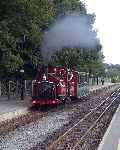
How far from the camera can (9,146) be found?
16.5 m

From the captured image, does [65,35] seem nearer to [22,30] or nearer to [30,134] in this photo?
[22,30]

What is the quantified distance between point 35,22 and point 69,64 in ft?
49.2

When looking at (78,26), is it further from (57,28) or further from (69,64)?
(69,64)

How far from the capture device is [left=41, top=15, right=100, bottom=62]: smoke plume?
36719 mm

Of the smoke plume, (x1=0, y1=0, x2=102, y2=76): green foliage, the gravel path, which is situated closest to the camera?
the gravel path

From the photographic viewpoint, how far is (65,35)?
126 ft

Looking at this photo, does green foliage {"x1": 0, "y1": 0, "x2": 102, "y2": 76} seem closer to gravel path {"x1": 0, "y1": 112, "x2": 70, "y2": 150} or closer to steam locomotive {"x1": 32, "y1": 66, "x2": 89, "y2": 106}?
steam locomotive {"x1": 32, "y1": 66, "x2": 89, "y2": 106}

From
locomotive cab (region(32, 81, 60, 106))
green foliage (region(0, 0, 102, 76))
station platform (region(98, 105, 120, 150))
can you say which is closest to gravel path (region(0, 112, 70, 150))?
station platform (region(98, 105, 120, 150))

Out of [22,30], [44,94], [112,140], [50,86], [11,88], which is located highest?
[22,30]

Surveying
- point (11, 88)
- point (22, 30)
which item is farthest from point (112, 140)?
point (11, 88)

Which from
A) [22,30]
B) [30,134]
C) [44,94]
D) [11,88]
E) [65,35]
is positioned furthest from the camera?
[11,88]

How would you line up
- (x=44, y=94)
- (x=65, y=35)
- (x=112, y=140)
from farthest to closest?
1. (x=65, y=35)
2. (x=44, y=94)
3. (x=112, y=140)

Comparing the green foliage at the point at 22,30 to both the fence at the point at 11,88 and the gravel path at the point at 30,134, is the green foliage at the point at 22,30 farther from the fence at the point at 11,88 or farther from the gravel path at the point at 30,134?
the gravel path at the point at 30,134

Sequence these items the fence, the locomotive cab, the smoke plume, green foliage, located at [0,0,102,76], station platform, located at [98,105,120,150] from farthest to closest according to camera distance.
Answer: the fence < the smoke plume < green foliage, located at [0,0,102,76] < the locomotive cab < station platform, located at [98,105,120,150]
